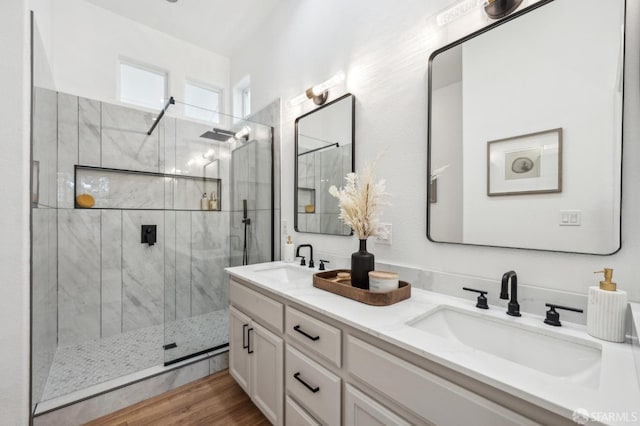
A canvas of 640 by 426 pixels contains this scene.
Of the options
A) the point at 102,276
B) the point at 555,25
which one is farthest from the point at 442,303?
the point at 102,276

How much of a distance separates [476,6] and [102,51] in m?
3.31

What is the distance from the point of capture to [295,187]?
7.59ft

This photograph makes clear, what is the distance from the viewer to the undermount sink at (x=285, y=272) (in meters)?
1.93

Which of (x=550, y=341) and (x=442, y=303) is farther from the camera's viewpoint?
(x=442, y=303)

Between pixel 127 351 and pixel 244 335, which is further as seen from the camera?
pixel 127 351

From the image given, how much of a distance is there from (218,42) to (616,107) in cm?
353

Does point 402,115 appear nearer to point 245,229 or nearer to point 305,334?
point 305,334

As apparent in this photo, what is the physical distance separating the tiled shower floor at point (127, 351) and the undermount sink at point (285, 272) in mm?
947

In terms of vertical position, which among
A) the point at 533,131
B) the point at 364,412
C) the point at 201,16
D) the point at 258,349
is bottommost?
the point at 258,349

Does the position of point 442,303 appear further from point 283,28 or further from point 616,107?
point 283,28

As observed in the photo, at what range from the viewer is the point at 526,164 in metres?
1.09

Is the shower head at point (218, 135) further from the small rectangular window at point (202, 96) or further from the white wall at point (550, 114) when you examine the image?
the white wall at point (550, 114)

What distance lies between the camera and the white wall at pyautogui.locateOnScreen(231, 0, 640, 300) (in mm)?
890

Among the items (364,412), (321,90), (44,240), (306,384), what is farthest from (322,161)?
(44,240)
